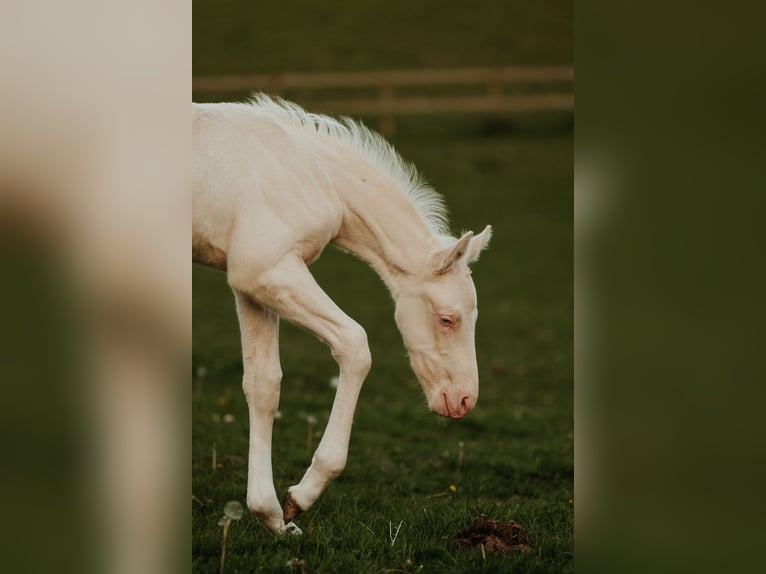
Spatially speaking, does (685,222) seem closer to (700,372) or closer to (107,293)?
(700,372)

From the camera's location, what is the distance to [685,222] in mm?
2959

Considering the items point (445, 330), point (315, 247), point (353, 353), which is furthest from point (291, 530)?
point (315, 247)

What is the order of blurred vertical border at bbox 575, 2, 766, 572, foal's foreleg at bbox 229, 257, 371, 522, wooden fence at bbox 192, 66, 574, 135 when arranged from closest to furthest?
blurred vertical border at bbox 575, 2, 766, 572
foal's foreleg at bbox 229, 257, 371, 522
wooden fence at bbox 192, 66, 574, 135

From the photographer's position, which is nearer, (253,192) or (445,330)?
(253,192)

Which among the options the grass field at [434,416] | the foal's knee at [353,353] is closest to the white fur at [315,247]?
the foal's knee at [353,353]

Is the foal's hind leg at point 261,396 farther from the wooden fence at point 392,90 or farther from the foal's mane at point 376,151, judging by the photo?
the wooden fence at point 392,90

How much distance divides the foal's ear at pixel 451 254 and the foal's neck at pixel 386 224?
10cm

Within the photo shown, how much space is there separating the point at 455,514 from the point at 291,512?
1.10 metres

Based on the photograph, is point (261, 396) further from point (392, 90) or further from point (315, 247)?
point (392, 90)

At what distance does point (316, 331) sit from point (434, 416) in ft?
13.4

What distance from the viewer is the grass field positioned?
445 centimetres

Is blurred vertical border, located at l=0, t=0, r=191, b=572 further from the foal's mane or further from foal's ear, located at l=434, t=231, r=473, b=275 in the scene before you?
the foal's mane

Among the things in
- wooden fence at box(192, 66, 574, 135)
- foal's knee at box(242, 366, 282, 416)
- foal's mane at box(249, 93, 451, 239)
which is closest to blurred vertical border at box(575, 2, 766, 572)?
foal's mane at box(249, 93, 451, 239)

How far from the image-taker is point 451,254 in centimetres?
446
